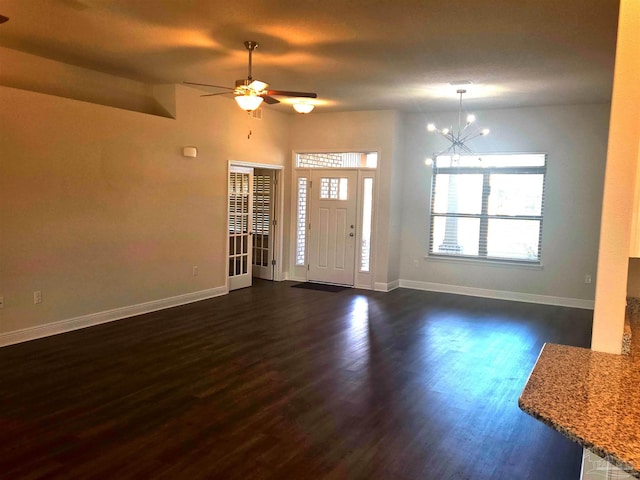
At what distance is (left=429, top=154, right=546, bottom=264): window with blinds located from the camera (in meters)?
7.20

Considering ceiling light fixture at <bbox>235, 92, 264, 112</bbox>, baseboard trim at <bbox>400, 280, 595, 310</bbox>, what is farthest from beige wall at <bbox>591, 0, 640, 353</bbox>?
baseboard trim at <bbox>400, 280, 595, 310</bbox>

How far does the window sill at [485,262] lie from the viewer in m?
7.20

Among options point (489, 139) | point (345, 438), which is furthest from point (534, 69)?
point (345, 438)

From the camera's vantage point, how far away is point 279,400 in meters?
3.55

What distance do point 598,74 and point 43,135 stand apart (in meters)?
5.73

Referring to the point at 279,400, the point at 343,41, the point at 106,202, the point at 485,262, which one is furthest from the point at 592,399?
the point at 485,262

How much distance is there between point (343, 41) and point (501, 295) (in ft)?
16.1

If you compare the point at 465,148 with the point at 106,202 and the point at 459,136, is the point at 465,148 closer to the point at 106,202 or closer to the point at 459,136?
the point at 459,136

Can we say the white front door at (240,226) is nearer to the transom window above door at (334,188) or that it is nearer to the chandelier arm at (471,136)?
the transom window above door at (334,188)

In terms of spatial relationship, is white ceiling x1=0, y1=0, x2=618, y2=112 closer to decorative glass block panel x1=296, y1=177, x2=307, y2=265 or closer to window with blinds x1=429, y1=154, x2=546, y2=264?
window with blinds x1=429, y1=154, x2=546, y2=264

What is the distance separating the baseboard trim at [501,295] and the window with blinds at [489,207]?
1.71 feet

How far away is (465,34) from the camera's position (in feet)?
13.0

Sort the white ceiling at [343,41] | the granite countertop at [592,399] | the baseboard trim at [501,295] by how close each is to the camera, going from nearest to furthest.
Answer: the granite countertop at [592,399], the white ceiling at [343,41], the baseboard trim at [501,295]

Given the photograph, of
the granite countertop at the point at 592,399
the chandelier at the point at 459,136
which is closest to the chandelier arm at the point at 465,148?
the chandelier at the point at 459,136
